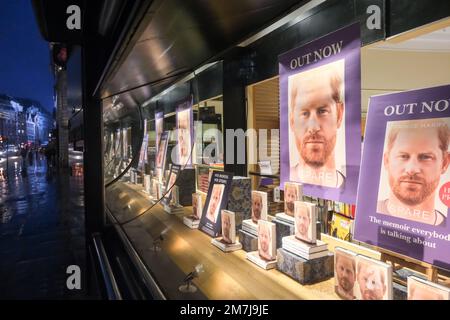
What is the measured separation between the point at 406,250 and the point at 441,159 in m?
0.33

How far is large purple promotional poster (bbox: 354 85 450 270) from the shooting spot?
1.01m

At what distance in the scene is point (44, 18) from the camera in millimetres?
2719

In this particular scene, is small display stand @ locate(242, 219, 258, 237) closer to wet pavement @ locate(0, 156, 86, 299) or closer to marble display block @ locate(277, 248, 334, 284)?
marble display block @ locate(277, 248, 334, 284)

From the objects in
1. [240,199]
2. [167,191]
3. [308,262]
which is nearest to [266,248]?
[308,262]

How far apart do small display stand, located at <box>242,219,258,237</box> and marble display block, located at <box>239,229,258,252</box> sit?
0.02 metres

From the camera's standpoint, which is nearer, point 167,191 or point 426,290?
point 426,290

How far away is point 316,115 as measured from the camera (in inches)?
60.9

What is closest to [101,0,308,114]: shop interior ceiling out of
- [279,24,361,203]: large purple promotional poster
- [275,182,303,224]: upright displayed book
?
[279,24,361,203]: large purple promotional poster

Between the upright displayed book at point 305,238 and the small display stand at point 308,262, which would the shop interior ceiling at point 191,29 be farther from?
the small display stand at point 308,262

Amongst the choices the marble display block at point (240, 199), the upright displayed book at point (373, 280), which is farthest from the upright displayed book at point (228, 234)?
the upright displayed book at point (373, 280)

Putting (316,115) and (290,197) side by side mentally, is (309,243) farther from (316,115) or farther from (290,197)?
(316,115)

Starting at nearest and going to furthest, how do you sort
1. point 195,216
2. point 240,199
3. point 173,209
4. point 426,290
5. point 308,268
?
point 426,290 < point 308,268 < point 240,199 < point 195,216 < point 173,209

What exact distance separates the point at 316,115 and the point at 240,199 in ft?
2.56

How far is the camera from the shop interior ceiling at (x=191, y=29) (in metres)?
1.15
